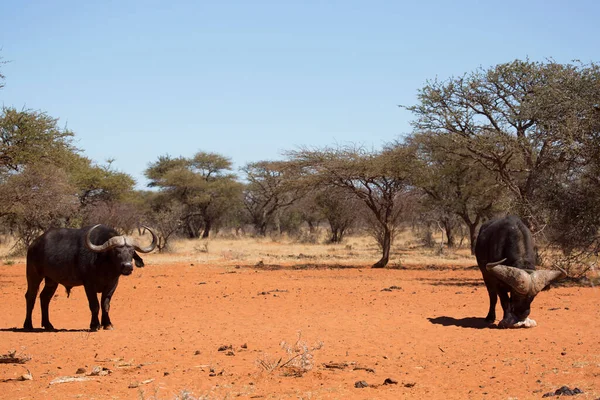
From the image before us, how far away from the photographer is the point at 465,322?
41.5ft

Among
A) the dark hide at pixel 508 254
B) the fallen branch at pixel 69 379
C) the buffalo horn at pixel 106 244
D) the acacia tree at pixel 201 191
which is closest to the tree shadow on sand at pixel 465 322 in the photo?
the dark hide at pixel 508 254

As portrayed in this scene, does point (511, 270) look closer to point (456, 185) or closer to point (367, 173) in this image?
point (367, 173)

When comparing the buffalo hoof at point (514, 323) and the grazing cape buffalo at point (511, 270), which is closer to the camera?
the grazing cape buffalo at point (511, 270)

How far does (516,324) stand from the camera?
11.5 m

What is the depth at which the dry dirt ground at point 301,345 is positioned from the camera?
7.63 meters

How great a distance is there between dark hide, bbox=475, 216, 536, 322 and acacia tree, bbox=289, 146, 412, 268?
13238mm

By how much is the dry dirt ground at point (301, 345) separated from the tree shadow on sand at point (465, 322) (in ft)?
0.07

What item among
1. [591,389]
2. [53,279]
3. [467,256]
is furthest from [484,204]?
[591,389]

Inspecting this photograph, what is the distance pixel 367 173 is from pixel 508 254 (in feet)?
46.5

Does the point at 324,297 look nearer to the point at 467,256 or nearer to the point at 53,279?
the point at 53,279

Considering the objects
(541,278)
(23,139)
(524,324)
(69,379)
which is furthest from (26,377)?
(23,139)

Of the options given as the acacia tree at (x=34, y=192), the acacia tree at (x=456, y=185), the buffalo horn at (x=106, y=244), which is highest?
the acacia tree at (x=456, y=185)

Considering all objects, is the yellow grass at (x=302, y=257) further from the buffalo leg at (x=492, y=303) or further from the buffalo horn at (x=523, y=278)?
the buffalo horn at (x=523, y=278)

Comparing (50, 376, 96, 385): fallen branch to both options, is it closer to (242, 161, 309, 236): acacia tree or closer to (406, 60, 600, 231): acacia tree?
(406, 60, 600, 231): acacia tree
